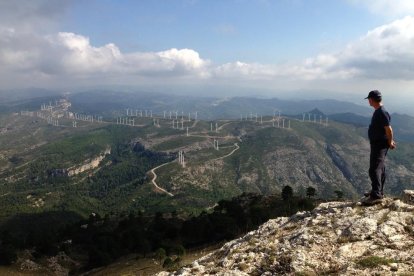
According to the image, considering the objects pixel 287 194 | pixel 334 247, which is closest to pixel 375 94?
pixel 334 247

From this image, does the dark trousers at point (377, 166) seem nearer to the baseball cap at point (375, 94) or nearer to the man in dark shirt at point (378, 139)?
the man in dark shirt at point (378, 139)

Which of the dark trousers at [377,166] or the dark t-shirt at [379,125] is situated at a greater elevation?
the dark t-shirt at [379,125]

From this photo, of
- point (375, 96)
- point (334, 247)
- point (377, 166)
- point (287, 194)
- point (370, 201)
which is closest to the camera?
point (334, 247)

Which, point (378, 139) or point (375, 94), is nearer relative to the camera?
point (375, 94)

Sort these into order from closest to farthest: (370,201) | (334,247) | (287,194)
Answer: (334,247) < (370,201) < (287,194)

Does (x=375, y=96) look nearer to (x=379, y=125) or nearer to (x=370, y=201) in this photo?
(x=379, y=125)

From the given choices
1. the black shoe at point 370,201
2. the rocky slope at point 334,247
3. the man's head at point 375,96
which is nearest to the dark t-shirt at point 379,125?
the man's head at point 375,96

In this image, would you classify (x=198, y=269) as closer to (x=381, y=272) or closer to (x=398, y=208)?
(x=381, y=272)

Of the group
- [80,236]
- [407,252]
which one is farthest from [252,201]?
[407,252]
